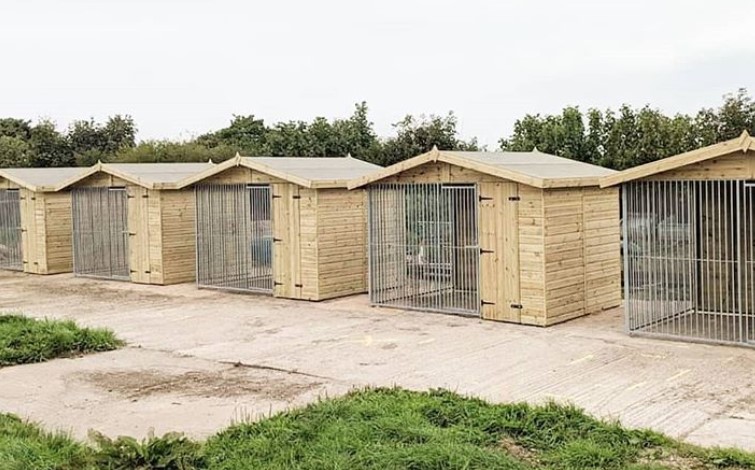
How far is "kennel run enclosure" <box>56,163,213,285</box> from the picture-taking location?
62.5ft

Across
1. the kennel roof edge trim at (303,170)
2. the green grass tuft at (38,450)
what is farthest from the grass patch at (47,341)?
the kennel roof edge trim at (303,170)

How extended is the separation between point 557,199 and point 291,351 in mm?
4577

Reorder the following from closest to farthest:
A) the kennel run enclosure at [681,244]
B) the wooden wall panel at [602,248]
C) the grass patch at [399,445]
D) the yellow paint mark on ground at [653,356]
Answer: the grass patch at [399,445] → the yellow paint mark on ground at [653,356] → the kennel run enclosure at [681,244] → the wooden wall panel at [602,248]

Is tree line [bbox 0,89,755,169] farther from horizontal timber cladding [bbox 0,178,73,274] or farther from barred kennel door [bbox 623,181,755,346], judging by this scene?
horizontal timber cladding [bbox 0,178,73,274]

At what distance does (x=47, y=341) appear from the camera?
11.7m

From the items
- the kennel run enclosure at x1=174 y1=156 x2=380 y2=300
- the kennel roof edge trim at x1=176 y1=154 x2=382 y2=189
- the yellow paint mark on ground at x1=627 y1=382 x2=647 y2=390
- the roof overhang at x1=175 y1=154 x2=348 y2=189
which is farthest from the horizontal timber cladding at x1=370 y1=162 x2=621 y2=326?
the yellow paint mark on ground at x1=627 y1=382 x2=647 y2=390

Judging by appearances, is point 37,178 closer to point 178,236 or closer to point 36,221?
point 36,221

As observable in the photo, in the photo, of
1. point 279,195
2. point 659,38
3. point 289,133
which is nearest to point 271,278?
point 279,195

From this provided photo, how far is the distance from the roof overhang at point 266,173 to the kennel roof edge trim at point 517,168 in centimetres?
65

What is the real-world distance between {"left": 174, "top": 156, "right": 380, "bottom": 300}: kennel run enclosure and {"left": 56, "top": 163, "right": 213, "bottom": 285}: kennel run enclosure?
2.92 feet

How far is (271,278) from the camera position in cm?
1744

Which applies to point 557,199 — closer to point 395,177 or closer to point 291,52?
point 395,177

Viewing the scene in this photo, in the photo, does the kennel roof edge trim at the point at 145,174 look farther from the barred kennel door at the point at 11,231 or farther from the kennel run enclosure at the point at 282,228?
the barred kennel door at the point at 11,231

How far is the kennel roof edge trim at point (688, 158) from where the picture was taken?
10.8m
